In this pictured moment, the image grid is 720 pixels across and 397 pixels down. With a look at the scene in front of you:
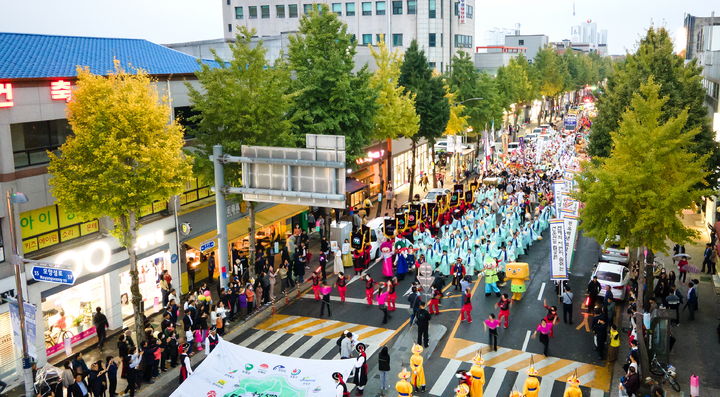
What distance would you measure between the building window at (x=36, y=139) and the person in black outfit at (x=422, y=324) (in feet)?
43.0

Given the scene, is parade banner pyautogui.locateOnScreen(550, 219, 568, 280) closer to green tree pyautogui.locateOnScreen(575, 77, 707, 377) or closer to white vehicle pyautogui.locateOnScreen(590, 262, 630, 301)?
white vehicle pyautogui.locateOnScreen(590, 262, 630, 301)

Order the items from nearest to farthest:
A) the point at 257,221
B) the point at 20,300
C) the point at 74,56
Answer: the point at 20,300, the point at 74,56, the point at 257,221

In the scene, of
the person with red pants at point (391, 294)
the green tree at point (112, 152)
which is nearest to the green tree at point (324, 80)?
the person with red pants at point (391, 294)

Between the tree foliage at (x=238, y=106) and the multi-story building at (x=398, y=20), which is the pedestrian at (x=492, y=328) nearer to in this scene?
the tree foliage at (x=238, y=106)

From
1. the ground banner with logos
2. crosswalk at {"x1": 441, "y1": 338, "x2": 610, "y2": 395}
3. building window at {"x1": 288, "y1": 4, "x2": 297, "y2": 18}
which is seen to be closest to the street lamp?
the ground banner with logos

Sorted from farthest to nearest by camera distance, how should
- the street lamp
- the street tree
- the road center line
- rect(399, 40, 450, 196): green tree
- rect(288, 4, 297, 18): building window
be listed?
rect(288, 4, 297, 18): building window < rect(399, 40, 450, 196): green tree < the street tree < the road center line < the street lamp

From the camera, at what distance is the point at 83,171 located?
1825 centimetres

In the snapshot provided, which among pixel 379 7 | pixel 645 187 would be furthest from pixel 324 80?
pixel 379 7

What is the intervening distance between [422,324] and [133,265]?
32.1 feet

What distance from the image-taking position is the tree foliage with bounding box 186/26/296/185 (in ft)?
79.6

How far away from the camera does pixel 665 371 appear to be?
61.4 ft

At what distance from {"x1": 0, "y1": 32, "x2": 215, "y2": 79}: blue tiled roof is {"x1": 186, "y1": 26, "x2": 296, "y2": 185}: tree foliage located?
2.58 metres

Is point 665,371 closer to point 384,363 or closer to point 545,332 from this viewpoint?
point 545,332

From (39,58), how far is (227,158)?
26.0 feet
